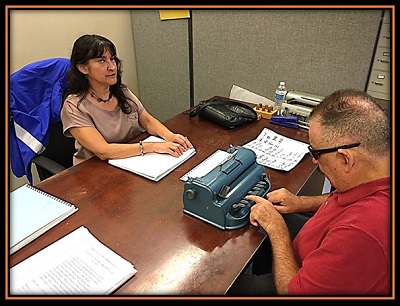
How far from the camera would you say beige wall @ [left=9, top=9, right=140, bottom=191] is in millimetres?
1935

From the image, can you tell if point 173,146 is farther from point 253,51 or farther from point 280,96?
point 253,51

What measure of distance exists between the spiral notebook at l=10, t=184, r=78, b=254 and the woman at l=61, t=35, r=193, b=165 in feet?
1.06

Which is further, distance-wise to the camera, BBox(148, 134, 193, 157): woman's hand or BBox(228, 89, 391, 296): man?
BBox(148, 134, 193, 157): woman's hand

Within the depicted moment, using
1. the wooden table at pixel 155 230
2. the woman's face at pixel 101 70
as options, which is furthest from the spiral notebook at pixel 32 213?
the woman's face at pixel 101 70

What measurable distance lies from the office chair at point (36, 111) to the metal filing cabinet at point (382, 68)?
1.44m

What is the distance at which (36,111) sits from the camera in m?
1.61

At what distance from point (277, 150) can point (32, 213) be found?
0.98 m

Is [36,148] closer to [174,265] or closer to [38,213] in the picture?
[38,213]

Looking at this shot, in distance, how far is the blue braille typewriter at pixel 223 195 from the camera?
107cm

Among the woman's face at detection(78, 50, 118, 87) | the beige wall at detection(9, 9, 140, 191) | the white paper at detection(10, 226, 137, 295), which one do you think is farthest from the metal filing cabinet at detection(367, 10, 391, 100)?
the beige wall at detection(9, 9, 140, 191)

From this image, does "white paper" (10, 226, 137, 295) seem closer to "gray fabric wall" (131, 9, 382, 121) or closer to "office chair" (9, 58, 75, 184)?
"office chair" (9, 58, 75, 184)

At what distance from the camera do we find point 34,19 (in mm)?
1962

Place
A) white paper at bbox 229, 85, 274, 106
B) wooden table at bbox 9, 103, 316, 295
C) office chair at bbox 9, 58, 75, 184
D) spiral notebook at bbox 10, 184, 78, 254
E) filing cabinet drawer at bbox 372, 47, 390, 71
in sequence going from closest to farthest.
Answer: wooden table at bbox 9, 103, 316, 295 → spiral notebook at bbox 10, 184, 78, 254 → office chair at bbox 9, 58, 75, 184 → filing cabinet drawer at bbox 372, 47, 390, 71 → white paper at bbox 229, 85, 274, 106

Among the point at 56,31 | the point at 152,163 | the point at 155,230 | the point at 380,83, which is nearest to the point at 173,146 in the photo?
the point at 152,163
